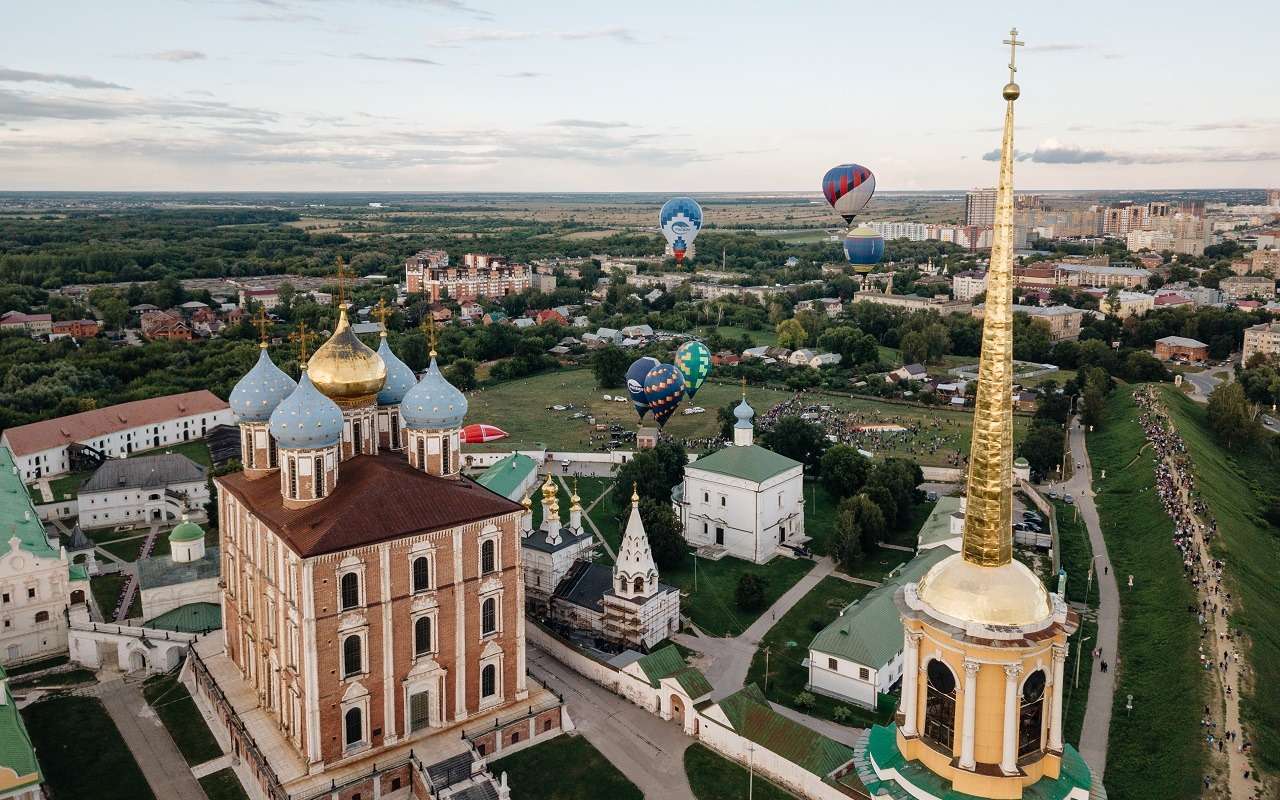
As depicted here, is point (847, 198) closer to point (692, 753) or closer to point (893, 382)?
point (893, 382)

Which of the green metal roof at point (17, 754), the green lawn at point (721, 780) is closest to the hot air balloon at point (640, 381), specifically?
the green lawn at point (721, 780)

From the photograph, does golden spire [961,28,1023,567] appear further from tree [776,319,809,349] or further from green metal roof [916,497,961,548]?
tree [776,319,809,349]

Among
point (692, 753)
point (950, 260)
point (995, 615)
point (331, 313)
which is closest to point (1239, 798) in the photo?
point (692, 753)

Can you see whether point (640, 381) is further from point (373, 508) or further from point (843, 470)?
point (373, 508)

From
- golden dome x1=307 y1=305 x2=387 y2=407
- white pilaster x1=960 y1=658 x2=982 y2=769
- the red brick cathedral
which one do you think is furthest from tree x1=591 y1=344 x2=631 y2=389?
white pilaster x1=960 y1=658 x2=982 y2=769

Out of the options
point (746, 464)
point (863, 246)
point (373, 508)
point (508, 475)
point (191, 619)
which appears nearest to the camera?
point (373, 508)

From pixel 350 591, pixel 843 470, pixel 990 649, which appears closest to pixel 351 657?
pixel 350 591
